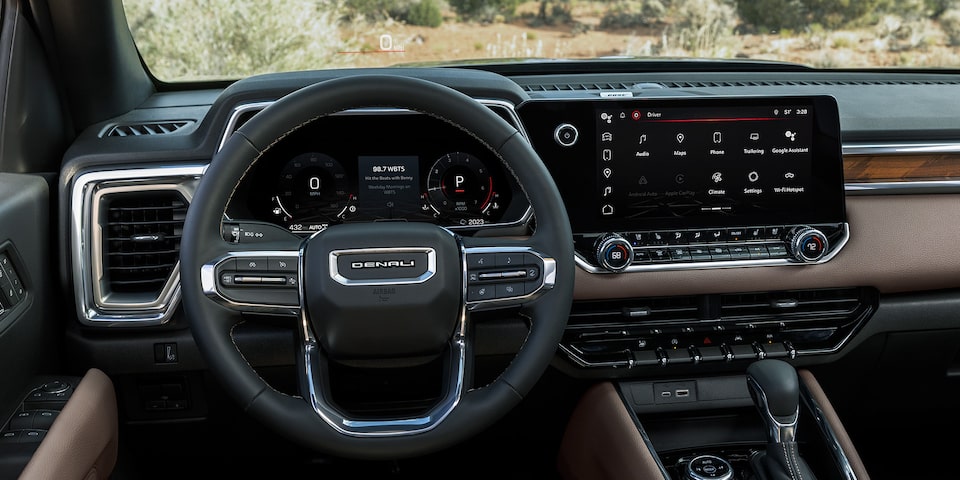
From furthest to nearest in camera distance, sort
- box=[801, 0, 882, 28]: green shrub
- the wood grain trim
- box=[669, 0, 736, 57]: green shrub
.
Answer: box=[801, 0, 882, 28]: green shrub, box=[669, 0, 736, 57]: green shrub, the wood grain trim

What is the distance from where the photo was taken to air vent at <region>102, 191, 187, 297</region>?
2.05 m

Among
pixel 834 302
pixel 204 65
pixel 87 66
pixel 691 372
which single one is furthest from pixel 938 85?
pixel 87 66

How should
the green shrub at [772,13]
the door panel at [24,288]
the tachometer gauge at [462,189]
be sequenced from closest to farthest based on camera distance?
1. the door panel at [24,288]
2. the tachometer gauge at [462,189]
3. the green shrub at [772,13]

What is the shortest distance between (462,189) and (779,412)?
87 cm

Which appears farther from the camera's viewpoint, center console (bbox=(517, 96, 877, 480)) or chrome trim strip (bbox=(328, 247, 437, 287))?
center console (bbox=(517, 96, 877, 480))

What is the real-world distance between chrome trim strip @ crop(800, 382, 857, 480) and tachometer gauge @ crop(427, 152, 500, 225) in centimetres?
98

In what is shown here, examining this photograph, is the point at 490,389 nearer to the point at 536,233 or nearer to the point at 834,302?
the point at 536,233

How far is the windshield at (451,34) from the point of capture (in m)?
2.43

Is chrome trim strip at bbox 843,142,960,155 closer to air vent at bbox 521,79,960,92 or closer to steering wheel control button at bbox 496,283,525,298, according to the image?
air vent at bbox 521,79,960,92

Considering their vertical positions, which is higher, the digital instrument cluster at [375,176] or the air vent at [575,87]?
the air vent at [575,87]

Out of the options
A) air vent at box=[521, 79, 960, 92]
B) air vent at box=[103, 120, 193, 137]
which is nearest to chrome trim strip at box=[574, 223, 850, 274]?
air vent at box=[521, 79, 960, 92]

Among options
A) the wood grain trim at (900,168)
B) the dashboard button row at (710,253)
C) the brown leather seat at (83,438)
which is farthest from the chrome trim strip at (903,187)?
the brown leather seat at (83,438)

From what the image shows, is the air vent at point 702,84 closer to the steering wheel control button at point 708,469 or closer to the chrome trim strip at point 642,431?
the chrome trim strip at point 642,431

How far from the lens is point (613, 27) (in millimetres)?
2666
